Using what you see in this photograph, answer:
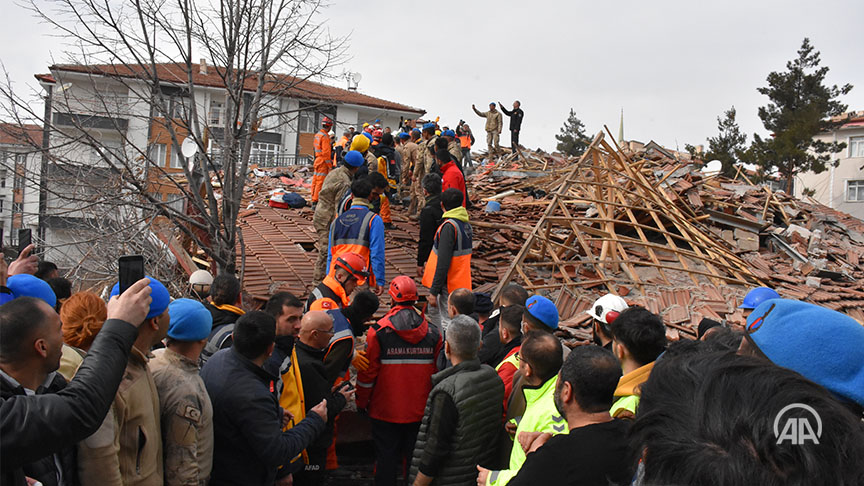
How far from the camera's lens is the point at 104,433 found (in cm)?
246

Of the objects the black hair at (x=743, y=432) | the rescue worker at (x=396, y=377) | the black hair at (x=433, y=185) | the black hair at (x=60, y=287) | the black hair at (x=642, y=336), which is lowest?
the rescue worker at (x=396, y=377)

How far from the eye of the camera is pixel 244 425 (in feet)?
10.2

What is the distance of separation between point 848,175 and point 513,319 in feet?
156

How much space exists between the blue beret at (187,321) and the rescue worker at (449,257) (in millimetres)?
3880

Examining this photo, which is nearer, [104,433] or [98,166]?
[104,433]

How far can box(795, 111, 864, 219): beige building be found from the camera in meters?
40.1

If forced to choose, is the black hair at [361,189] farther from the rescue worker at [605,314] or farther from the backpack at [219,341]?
the rescue worker at [605,314]

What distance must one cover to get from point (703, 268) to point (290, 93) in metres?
7.64

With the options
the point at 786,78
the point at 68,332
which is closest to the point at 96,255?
the point at 68,332

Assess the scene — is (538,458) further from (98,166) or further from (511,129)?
(511,129)

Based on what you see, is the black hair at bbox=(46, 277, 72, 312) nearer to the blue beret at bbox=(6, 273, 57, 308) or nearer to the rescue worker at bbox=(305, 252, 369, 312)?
the blue beret at bbox=(6, 273, 57, 308)

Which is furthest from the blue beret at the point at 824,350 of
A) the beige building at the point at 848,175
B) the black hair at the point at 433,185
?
the beige building at the point at 848,175

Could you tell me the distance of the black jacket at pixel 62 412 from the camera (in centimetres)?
172

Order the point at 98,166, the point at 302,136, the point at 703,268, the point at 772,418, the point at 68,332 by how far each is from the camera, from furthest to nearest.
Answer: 1. the point at 302,136
2. the point at 703,268
3. the point at 98,166
4. the point at 68,332
5. the point at 772,418
